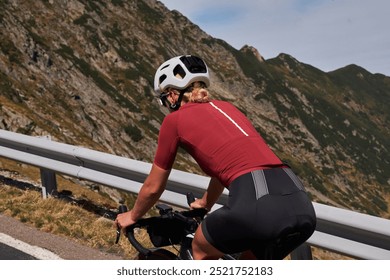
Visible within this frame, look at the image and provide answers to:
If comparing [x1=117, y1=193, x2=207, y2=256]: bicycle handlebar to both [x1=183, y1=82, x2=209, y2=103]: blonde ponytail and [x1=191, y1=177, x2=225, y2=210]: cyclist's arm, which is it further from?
[x1=183, y1=82, x2=209, y2=103]: blonde ponytail

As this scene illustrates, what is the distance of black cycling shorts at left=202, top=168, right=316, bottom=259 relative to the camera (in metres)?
2.54

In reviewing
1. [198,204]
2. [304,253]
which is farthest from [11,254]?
[304,253]

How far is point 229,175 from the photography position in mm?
2760

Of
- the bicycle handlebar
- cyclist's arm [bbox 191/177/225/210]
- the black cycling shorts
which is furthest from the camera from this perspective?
cyclist's arm [bbox 191/177/225/210]

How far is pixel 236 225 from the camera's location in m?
2.57

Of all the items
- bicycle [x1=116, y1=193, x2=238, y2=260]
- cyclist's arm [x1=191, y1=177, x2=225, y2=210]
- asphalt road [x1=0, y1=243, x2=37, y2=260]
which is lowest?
asphalt road [x1=0, y1=243, x2=37, y2=260]

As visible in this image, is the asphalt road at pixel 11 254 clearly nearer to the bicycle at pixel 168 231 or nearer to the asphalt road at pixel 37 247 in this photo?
the asphalt road at pixel 37 247

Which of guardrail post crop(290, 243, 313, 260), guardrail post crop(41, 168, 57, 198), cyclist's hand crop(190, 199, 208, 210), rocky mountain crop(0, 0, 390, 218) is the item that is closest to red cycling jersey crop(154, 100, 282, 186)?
cyclist's hand crop(190, 199, 208, 210)

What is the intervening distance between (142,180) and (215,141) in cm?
366

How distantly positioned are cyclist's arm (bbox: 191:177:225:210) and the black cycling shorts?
1.93 feet

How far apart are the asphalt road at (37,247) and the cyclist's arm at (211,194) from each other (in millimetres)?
2351

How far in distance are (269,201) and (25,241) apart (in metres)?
4.00
